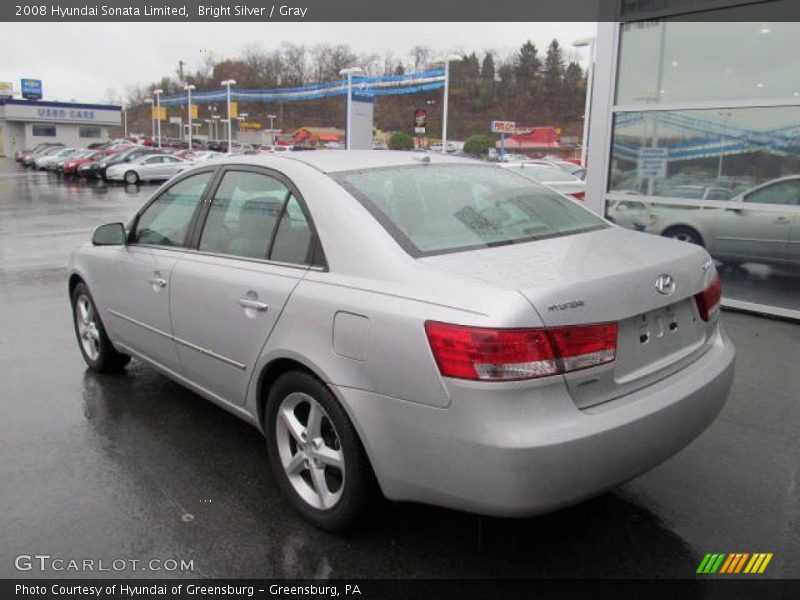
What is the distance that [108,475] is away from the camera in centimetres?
350

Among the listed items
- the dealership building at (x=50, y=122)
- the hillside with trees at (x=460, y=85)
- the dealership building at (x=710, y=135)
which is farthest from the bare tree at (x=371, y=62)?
the dealership building at (x=710, y=135)

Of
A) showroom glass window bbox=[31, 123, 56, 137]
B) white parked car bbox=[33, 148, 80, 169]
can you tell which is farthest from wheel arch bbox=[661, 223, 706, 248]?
showroom glass window bbox=[31, 123, 56, 137]

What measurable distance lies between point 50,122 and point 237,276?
75.3 m

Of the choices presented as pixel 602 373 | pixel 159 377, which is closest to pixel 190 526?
pixel 602 373

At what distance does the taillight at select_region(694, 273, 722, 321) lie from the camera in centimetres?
297

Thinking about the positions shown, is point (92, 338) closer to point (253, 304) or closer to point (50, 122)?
point (253, 304)

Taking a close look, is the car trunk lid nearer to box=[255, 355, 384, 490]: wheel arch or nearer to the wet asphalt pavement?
box=[255, 355, 384, 490]: wheel arch

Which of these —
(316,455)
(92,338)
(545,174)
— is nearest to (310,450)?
(316,455)

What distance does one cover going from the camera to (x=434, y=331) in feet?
7.73

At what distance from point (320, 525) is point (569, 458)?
47.5 inches

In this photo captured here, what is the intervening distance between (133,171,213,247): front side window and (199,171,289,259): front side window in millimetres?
241

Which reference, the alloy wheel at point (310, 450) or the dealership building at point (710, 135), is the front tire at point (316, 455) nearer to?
the alloy wheel at point (310, 450)

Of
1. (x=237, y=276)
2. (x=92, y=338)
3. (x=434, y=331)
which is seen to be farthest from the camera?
(x=92, y=338)

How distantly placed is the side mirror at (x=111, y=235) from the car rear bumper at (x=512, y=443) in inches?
101
